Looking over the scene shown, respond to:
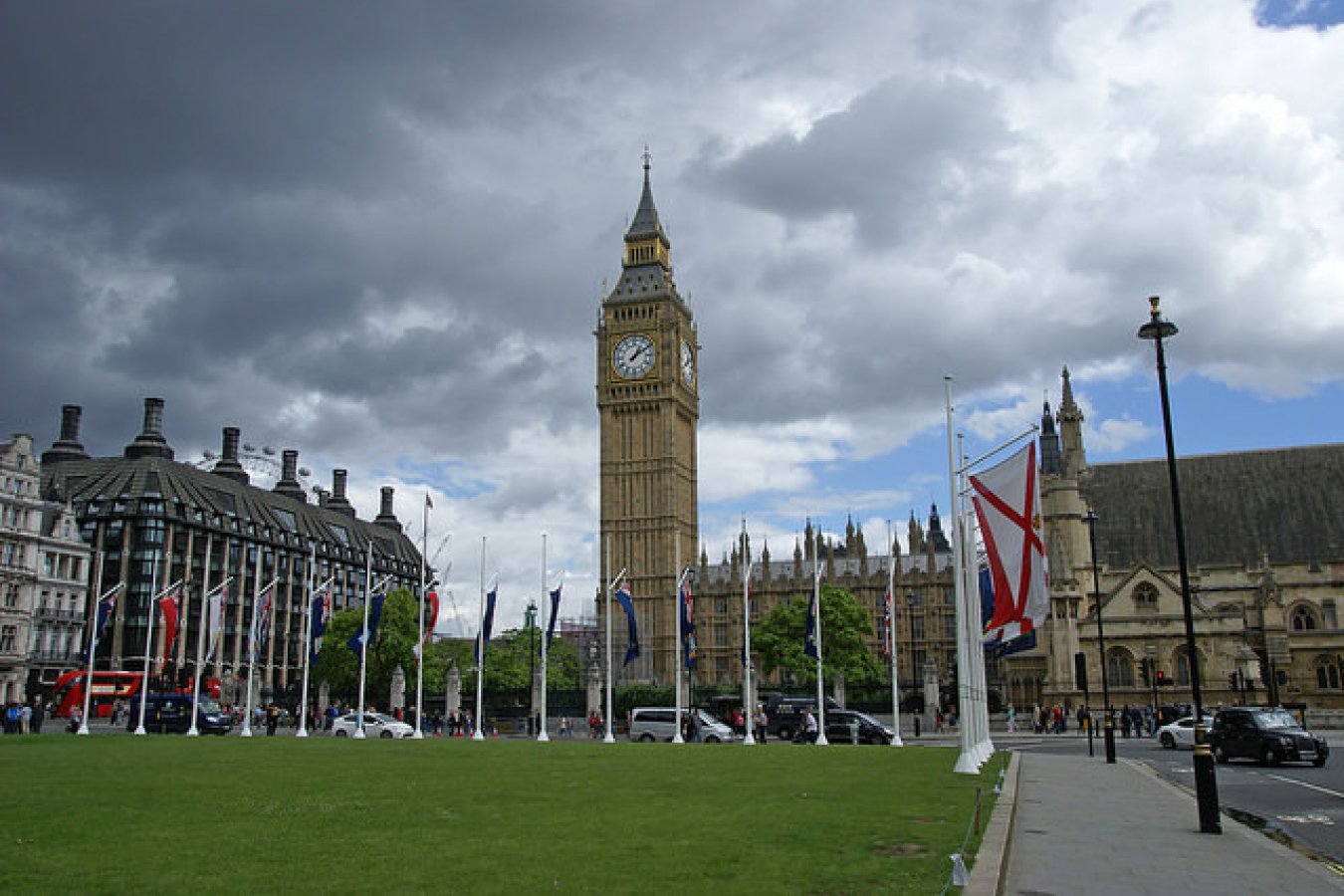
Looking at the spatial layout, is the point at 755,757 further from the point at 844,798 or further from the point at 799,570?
the point at 799,570

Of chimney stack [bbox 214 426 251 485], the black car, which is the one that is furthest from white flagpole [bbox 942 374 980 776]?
chimney stack [bbox 214 426 251 485]

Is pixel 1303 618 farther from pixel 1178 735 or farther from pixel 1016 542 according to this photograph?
pixel 1016 542

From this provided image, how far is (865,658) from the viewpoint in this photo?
265ft

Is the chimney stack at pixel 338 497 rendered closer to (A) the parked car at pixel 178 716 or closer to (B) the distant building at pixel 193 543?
(B) the distant building at pixel 193 543

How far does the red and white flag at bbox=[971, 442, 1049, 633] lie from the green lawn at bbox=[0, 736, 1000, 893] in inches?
136

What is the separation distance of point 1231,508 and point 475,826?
72.2 meters

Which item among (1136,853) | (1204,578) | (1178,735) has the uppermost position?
(1204,578)

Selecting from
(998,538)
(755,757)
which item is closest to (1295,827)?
(998,538)

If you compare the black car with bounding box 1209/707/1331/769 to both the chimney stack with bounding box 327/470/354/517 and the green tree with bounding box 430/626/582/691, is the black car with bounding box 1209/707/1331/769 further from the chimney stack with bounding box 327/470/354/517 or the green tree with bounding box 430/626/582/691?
the chimney stack with bounding box 327/470/354/517

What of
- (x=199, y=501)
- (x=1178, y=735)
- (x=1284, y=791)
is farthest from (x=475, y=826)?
(x=199, y=501)

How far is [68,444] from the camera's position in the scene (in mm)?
97625

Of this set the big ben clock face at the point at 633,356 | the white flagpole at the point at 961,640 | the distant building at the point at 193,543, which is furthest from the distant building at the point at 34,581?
the white flagpole at the point at 961,640

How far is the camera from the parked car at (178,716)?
48.4 m

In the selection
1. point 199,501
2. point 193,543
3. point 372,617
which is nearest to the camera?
point 372,617
